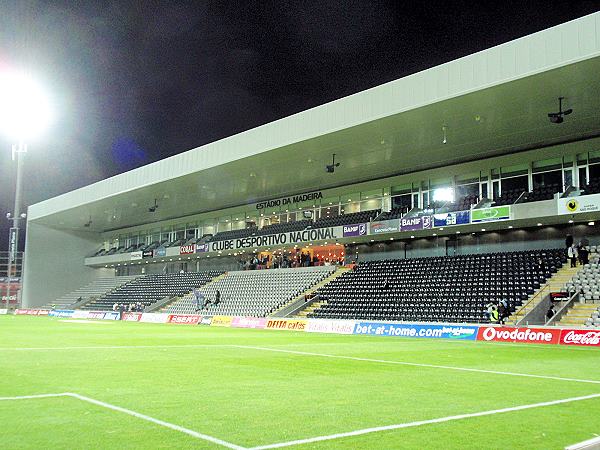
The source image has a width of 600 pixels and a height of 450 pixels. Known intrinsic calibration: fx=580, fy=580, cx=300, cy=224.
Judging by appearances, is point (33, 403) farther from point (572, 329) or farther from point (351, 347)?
point (572, 329)

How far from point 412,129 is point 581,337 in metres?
13.0

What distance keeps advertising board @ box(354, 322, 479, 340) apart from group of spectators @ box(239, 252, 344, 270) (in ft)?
57.0

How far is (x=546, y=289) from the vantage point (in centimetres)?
2916

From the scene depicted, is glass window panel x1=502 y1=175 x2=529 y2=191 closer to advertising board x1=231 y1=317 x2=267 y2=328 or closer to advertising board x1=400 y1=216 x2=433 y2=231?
advertising board x1=400 y1=216 x2=433 y2=231

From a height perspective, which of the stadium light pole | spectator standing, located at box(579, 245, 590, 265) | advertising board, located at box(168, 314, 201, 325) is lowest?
advertising board, located at box(168, 314, 201, 325)

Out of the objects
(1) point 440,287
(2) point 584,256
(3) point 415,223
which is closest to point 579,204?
(2) point 584,256

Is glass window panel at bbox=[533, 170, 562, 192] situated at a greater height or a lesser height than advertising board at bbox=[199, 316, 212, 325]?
greater

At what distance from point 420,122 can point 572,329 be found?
1188 cm

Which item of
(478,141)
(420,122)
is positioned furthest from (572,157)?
(420,122)

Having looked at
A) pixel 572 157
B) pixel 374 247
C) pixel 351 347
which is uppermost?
pixel 572 157

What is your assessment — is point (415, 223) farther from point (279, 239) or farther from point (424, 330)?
point (279, 239)

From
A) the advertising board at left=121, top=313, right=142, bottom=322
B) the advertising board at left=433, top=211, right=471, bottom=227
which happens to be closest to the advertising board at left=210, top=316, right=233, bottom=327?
the advertising board at left=121, top=313, right=142, bottom=322

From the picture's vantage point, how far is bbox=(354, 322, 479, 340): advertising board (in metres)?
25.2

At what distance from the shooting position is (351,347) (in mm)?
19875
